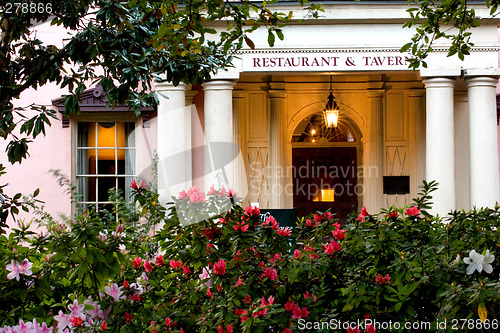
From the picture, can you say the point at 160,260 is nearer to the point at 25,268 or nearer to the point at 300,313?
the point at 25,268

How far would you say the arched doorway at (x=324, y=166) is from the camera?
51.9 feet

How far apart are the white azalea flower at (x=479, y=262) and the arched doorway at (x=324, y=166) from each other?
11666 mm

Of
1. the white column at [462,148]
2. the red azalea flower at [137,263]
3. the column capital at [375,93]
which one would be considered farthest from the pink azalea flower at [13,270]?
the column capital at [375,93]

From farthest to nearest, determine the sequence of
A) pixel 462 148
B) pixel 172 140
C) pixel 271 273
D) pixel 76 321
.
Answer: pixel 462 148
pixel 172 140
pixel 271 273
pixel 76 321

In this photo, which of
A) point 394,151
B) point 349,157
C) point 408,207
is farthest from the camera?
point 349,157

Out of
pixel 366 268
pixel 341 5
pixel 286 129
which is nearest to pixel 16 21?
pixel 366 268

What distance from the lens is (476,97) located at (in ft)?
39.5

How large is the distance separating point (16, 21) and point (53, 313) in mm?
2584

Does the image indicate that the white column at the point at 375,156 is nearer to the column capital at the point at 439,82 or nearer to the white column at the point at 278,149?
the white column at the point at 278,149

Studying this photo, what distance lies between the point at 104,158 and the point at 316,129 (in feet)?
16.2

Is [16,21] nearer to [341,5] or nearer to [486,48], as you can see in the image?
[341,5]

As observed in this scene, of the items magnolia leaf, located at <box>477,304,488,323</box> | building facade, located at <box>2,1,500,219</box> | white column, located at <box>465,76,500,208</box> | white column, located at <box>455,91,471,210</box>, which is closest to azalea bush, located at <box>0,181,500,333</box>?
magnolia leaf, located at <box>477,304,488,323</box>

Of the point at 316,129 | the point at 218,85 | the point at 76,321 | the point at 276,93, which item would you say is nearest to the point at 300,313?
the point at 76,321

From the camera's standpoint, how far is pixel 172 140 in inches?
481
